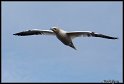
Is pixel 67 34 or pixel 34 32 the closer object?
pixel 67 34

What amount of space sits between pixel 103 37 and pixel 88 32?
1.83 m

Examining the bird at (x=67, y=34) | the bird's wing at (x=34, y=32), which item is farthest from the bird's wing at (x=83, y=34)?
the bird's wing at (x=34, y=32)

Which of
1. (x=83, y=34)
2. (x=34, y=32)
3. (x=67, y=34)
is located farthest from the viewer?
(x=34, y=32)

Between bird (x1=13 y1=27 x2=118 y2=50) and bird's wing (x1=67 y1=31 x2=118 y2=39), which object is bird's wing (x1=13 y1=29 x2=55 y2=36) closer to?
bird (x1=13 y1=27 x2=118 y2=50)

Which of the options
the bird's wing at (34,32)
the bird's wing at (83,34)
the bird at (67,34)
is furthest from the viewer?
the bird's wing at (34,32)

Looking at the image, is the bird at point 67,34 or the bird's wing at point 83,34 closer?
the bird at point 67,34

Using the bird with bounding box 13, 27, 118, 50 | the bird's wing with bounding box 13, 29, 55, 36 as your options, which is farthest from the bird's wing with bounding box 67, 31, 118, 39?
the bird's wing with bounding box 13, 29, 55, 36

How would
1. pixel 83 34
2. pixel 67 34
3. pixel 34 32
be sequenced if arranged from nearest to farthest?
pixel 67 34
pixel 83 34
pixel 34 32

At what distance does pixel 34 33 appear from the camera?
75.4 meters

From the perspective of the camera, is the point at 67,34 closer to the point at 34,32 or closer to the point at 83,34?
the point at 83,34

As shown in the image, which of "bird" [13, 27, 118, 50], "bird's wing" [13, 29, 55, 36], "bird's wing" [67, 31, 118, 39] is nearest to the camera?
"bird" [13, 27, 118, 50]

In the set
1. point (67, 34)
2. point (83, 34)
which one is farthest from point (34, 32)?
point (83, 34)

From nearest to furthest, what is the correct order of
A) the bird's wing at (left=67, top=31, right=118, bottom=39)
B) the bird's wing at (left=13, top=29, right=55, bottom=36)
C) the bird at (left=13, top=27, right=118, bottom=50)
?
the bird at (left=13, top=27, right=118, bottom=50), the bird's wing at (left=67, top=31, right=118, bottom=39), the bird's wing at (left=13, top=29, right=55, bottom=36)

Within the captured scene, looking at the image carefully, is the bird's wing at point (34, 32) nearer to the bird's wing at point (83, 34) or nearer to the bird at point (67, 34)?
the bird at point (67, 34)
